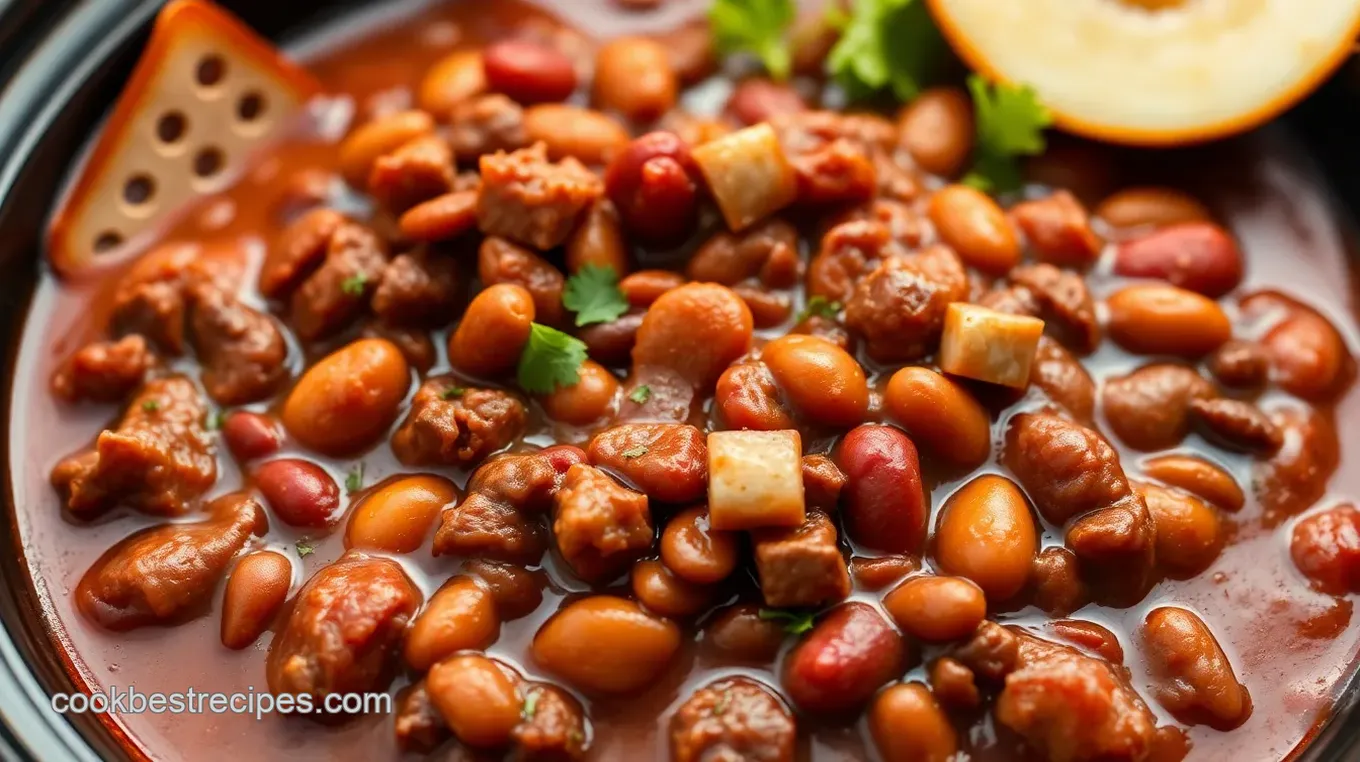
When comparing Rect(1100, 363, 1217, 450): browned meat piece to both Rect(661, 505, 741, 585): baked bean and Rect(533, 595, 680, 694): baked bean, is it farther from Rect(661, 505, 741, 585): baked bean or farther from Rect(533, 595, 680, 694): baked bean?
Rect(533, 595, 680, 694): baked bean

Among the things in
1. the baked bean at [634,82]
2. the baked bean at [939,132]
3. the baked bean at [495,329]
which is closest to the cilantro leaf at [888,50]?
the baked bean at [939,132]

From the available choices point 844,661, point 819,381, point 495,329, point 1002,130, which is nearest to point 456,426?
point 495,329

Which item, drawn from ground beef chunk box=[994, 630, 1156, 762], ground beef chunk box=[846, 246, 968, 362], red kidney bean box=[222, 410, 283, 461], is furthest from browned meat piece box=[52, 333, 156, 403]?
ground beef chunk box=[994, 630, 1156, 762]

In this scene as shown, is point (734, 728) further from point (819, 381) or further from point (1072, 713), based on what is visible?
point (819, 381)

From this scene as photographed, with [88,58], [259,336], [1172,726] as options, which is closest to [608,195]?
[259,336]

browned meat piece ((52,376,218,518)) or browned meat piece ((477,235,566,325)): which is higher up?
browned meat piece ((477,235,566,325))
